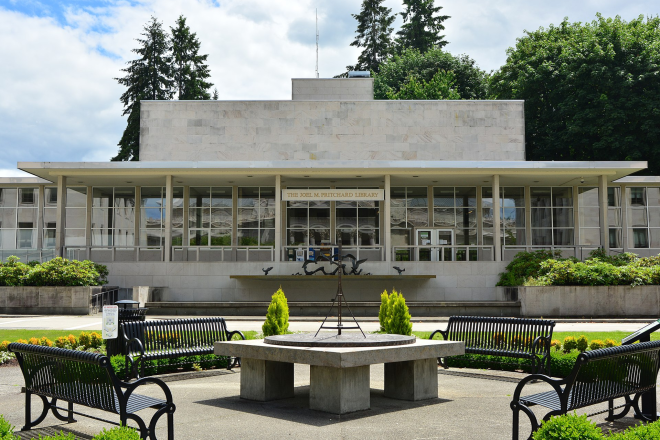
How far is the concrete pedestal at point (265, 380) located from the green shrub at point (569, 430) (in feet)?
14.2

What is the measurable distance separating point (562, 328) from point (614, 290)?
5327mm

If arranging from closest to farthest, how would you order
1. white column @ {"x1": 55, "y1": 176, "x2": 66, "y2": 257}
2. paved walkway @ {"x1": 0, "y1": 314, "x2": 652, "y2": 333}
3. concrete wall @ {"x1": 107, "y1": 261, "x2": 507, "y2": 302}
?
paved walkway @ {"x1": 0, "y1": 314, "x2": 652, "y2": 333} → concrete wall @ {"x1": 107, "y1": 261, "x2": 507, "y2": 302} → white column @ {"x1": 55, "y1": 176, "x2": 66, "y2": 257}

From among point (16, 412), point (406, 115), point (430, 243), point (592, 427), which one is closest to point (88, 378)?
point (16, 412)

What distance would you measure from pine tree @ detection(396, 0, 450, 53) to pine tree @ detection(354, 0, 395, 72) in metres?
1.66

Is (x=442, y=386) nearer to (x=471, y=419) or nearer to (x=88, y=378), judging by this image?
(x=471, y=419)

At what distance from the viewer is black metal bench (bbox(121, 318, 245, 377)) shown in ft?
33.5

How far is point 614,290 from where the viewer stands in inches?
865

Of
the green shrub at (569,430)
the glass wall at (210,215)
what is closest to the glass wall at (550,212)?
the glass wall at (210,215)

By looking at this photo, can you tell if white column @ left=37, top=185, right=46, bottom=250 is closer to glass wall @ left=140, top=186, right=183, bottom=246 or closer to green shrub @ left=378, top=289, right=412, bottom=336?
glass wall @ left=140, top=186, right=183, bottom=246

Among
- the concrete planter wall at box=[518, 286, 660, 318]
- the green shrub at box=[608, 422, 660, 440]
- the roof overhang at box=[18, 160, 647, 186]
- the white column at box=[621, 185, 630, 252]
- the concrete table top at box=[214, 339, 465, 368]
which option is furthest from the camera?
the white column at box=[621, 185, 630, 252]

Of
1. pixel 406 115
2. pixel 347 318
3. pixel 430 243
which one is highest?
pixel 406 115

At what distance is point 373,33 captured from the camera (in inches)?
2544

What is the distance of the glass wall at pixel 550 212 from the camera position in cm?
3312

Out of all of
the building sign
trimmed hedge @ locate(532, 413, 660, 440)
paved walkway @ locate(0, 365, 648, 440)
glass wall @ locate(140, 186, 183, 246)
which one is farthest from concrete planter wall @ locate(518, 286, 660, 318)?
glass wall @ locate(140, 186, 183, 246)
